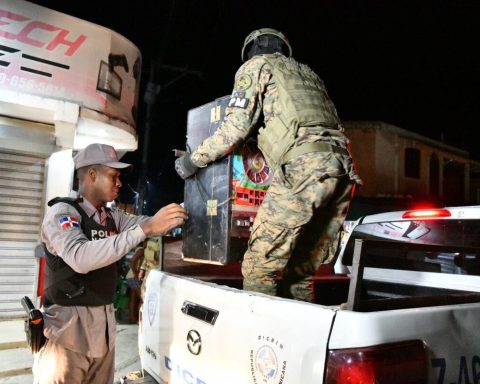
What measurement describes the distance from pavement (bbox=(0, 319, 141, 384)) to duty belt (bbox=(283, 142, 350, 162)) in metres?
3.05

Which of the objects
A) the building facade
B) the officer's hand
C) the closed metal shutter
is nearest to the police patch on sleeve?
the officer's hand

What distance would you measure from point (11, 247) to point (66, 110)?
2.30 m

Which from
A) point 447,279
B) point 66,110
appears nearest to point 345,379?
point 447,279

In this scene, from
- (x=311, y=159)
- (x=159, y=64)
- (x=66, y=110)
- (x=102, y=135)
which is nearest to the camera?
(x=311, y=159)

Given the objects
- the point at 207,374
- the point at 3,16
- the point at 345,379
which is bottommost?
the point at 207,374

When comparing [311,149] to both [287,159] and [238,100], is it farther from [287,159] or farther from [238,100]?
[238,100]

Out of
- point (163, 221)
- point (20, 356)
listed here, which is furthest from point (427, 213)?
point (20, 356)

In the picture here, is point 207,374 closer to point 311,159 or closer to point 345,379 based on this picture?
point 345,379

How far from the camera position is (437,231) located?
115 inches

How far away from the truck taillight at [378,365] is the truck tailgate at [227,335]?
0.05 m

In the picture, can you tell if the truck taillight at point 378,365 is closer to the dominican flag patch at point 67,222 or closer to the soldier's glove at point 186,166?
the dominican flag patch at point 67,222

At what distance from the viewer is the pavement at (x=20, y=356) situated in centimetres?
450

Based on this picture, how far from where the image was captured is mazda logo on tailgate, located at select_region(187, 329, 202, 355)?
75.9 inches

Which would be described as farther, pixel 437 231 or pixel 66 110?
pixel 66 110
